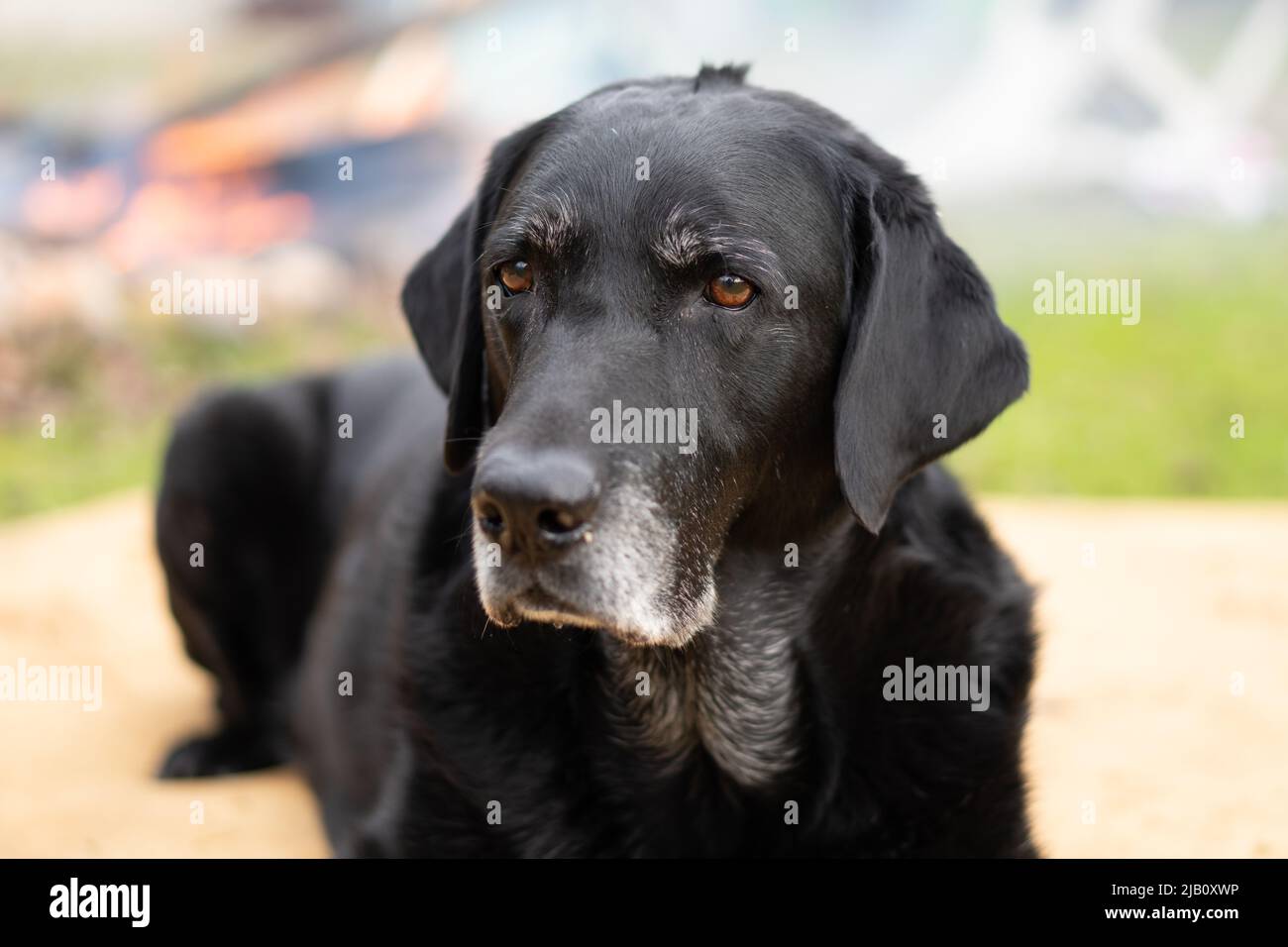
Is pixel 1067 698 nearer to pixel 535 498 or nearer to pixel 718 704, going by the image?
pixel 718 704

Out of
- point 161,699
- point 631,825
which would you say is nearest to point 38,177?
point 161,699

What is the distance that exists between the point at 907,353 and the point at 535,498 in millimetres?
1055

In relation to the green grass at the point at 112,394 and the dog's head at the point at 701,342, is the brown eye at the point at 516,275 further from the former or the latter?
the green grass at the point at 112,394

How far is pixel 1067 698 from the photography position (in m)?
5.39

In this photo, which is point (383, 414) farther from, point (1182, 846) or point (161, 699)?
point (1182, 846)

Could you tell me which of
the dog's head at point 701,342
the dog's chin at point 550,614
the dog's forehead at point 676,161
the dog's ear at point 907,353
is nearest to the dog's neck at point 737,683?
the dog's head at point 701,342

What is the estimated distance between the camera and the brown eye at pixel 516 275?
3254 millimetres

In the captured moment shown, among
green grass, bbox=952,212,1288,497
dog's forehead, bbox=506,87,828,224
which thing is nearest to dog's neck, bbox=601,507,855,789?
dog's forehead, bbox=506,87,828,224

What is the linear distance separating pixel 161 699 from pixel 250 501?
1026 mm

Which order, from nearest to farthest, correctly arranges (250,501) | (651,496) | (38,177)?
(651,496)
(250,501)
(38,177)

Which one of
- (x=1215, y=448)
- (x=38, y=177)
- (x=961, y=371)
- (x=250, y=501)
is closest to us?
(x=961, y=371)

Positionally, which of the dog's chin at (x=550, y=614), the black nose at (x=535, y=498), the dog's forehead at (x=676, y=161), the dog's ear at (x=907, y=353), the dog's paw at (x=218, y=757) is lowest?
the dog's paw at (x=218, y=757)

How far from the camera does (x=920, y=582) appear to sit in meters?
3.46

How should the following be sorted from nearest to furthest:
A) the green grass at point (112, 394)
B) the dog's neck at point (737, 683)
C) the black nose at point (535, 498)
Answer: the black nose at point (535, 498), the dog's neck at point (737, 683), the green grass at point (112, 394)
